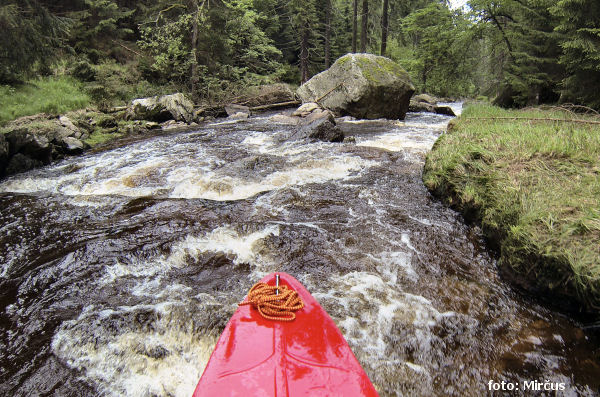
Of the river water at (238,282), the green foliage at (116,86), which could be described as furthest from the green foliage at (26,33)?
the green foliage at (116,86)

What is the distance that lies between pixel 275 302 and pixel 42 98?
13462 mm

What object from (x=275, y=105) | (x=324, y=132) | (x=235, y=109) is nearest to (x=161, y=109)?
(x=235, y=109)

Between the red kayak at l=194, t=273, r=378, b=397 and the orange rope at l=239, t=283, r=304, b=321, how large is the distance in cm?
4

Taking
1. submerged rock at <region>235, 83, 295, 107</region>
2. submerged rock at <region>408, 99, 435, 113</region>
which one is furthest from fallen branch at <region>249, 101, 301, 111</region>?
submerged rock at <region>408, 99, 435, 113</region>

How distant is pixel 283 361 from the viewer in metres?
1.86

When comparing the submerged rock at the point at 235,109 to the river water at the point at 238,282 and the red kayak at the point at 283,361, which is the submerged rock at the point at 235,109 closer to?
the river water at the point at 238,282

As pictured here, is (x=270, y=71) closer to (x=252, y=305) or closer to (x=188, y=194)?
(x=188, y=194)

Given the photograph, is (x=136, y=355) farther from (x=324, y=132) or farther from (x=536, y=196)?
(x=324, y=132)

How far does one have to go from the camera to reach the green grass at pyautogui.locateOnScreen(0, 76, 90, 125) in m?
9.88

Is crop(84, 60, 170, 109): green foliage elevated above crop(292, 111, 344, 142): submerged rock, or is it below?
above

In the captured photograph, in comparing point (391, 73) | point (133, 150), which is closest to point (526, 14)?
point (391, 73)

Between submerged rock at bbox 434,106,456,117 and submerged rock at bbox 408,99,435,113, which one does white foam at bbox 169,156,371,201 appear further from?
submerged rock at bbox 408,99,435,113

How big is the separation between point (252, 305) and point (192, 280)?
1101 millimetres

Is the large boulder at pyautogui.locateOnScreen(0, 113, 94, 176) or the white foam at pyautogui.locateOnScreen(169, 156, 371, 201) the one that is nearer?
the white foam at pyautogui.locateOnScreen(169, 156, 371, 201)
